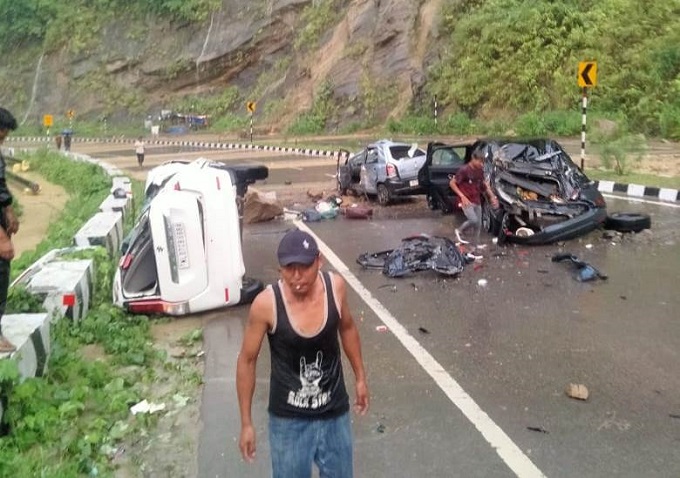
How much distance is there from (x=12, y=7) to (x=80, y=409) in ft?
235

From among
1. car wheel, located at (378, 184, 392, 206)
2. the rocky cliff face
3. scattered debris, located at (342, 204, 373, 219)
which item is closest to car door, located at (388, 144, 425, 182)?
car wheel, located at (378, 184, 392, 206)

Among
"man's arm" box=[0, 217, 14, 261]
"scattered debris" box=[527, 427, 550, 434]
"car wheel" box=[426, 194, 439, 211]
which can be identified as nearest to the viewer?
"scattered debris" box=[527, 427, 550, 434]

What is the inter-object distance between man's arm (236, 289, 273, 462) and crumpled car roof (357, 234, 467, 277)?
6818 mm

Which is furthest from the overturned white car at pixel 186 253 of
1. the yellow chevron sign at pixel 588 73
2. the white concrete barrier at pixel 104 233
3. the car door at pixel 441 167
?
the yellow chevron sign at pixel 588 73

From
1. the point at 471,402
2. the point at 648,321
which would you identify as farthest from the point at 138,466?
the point at 648,321

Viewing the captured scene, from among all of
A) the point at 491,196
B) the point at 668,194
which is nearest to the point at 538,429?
the point at 491,196

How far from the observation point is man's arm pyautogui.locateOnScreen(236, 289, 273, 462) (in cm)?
377

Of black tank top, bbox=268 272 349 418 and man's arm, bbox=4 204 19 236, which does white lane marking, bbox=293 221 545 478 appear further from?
man's arm, bbox=4 204 19 236

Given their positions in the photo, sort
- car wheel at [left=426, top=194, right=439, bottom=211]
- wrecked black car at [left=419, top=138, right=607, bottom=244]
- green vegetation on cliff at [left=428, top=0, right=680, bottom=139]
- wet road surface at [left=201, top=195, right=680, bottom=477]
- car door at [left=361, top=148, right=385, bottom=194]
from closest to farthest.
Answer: wet road surface at [left=201, top=195, right=680, bottom=477] → wrecked black car at [left=419, top=138, right=607, bottom=244] → car wheel at [left=426, top=194, right=439, bottom=211] → car door at [left=361, top=148, right=385, bottom=194] → green vegetation on cliff at [left=428, top=0, right=680, bottom=139]

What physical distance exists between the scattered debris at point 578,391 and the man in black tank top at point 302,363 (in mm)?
Result: 2821

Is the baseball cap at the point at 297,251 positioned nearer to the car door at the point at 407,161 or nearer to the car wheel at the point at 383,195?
the car door at the point at 407,161

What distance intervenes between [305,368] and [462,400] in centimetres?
270

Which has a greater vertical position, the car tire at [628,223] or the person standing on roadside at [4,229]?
the person standing on roadside at [4,229]

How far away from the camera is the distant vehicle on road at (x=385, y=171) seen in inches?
713
